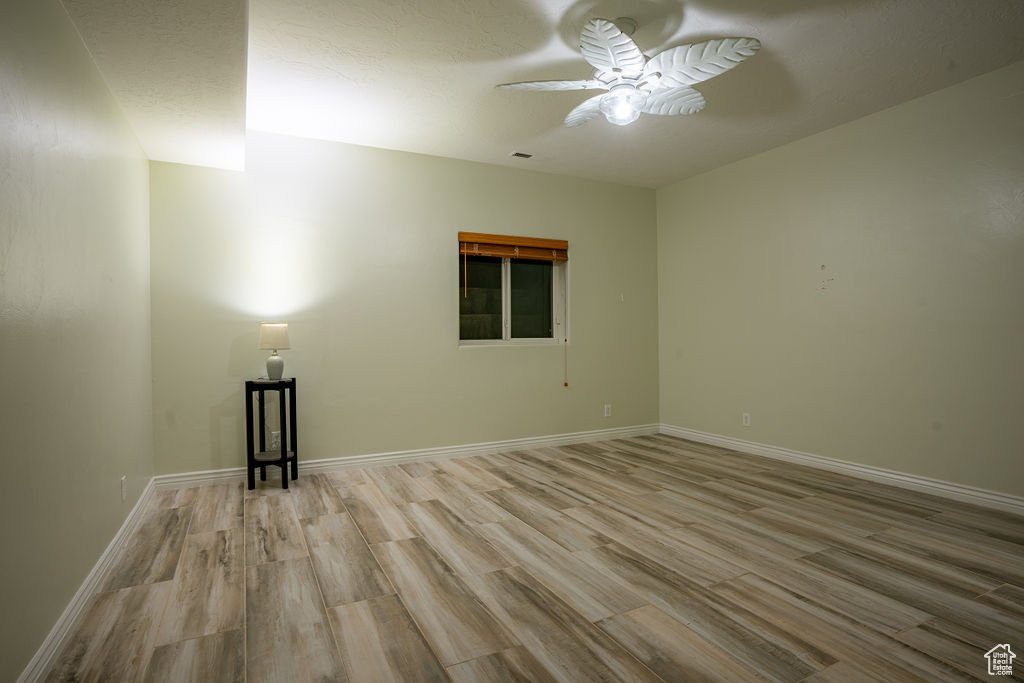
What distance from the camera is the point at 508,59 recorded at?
3.01 m

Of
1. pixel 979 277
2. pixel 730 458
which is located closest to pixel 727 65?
pixel 979 277

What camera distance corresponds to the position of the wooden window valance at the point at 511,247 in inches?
189

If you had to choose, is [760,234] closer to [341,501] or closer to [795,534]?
[795,534]

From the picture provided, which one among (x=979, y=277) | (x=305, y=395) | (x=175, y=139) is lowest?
(x=305, y=395)

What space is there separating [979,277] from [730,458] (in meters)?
2.16

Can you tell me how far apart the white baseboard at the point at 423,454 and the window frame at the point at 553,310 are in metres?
0.93

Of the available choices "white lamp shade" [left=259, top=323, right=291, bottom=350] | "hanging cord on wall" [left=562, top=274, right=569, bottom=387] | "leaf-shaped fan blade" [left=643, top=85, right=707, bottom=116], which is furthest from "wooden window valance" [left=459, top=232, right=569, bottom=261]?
"leaf-shaped fan blade" [left=643, top=85, right=707, bottom=116]

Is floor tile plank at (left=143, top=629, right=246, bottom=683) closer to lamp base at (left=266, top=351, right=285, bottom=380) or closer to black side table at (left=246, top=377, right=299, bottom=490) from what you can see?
black side table at (left=246, top=377, right=299, bottom=490)

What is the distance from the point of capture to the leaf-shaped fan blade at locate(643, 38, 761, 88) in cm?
235

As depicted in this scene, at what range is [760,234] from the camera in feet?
15.5

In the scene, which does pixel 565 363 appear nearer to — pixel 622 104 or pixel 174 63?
pixel 622 104

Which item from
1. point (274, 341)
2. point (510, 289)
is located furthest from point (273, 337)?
point (510, 289)

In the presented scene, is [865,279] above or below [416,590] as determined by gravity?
above

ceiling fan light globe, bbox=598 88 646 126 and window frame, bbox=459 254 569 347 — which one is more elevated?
ceiling fan light globe, bbox=598 88 646 126
